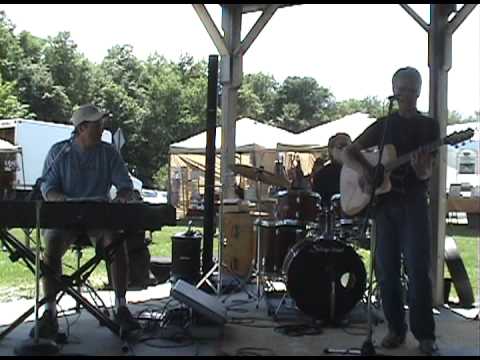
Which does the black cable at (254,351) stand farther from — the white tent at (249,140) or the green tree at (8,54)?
the green tree at (8,54)

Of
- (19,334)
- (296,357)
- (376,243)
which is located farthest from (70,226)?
(376,243)

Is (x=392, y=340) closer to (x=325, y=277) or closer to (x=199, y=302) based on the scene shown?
(x=325, y=277)

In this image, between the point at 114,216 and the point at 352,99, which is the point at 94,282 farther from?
the point at 352,99

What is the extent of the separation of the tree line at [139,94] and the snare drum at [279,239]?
64.6ft

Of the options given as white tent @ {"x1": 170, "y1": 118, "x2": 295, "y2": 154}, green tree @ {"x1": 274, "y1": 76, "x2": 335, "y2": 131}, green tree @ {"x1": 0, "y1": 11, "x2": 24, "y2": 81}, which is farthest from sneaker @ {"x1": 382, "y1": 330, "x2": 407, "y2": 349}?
green tree @ {"x1": 274, "y1": 76, "x2": 335, "y2": 131}

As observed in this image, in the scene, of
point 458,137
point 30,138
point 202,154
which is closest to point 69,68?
point 30,138

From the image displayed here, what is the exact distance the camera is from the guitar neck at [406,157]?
135 inches

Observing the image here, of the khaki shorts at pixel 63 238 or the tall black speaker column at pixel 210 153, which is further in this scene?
the tall black speaker column at pixel 210 153

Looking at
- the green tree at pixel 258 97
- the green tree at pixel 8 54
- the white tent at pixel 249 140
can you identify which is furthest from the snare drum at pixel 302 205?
the green tree at pixel 258 97

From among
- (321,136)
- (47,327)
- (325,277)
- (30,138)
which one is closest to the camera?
(47,327)

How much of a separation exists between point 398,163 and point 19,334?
242 centimetres

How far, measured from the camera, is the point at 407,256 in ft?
12.0

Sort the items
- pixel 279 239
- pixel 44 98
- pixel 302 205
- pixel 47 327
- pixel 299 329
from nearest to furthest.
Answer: pixel 47 327, pixel 299 329, pixel 302 205, pixel 279 239, pixel 44 98

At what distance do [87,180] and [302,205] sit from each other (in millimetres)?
1709
